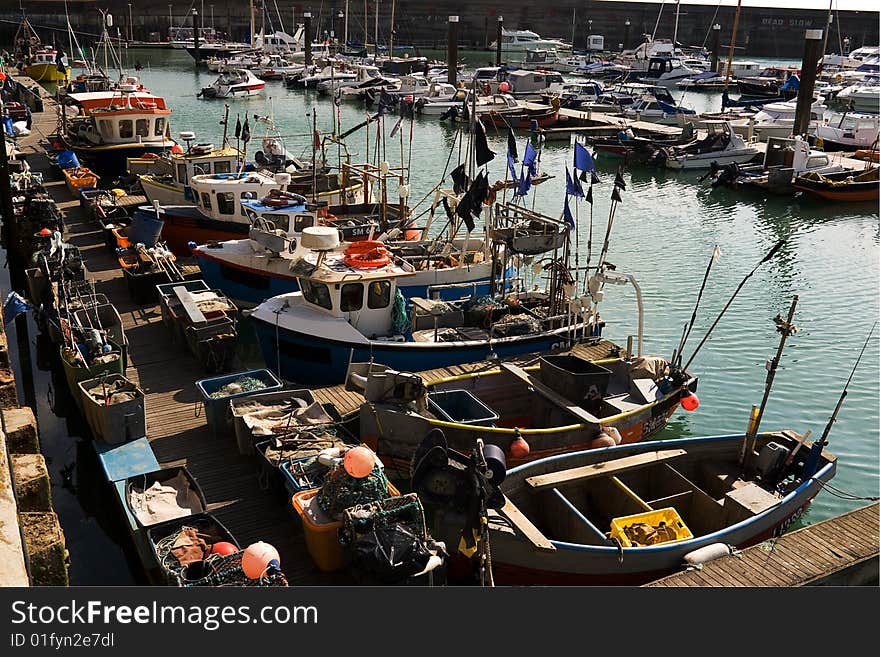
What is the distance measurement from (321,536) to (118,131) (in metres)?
27.2

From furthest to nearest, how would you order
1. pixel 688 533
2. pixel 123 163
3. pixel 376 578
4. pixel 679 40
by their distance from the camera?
pixel 679 40
pixel 123 163
pixel 688 533
pixel 376 578

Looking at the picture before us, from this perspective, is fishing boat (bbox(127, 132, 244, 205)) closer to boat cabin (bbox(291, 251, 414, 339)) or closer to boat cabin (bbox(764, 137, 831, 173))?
boat cabin (bbox(291, 251, 414, 339))

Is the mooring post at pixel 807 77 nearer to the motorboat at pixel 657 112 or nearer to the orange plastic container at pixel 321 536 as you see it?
the motorboat at pixel 657 112

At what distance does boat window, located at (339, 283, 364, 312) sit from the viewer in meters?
15.9

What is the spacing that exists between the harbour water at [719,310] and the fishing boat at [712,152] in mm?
691

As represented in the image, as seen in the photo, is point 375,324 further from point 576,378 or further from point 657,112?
point 657,112

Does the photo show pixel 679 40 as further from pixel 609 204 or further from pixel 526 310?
pixel 526 310

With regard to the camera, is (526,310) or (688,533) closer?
(688,533)

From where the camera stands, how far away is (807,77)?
39.9m

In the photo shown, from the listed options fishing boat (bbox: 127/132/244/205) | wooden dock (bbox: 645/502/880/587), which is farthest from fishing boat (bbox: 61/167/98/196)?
wooden dock (bbox: 645/502/880/587)

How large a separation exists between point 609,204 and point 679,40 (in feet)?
248

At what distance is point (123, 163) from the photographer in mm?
33500

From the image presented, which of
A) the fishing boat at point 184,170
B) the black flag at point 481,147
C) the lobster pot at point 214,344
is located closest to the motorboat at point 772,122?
the fishing boat at point 184,170
